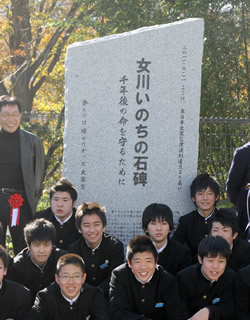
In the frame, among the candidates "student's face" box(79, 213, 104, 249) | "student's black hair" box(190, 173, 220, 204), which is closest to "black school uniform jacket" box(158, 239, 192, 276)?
"student's face" box(79, 213, 104, 249)

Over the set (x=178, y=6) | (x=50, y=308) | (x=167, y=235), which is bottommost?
(x=50, y=308)

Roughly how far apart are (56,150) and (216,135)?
7.20 feet

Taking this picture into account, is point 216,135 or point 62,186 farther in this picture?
point 216,135

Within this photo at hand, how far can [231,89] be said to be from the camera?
832cm

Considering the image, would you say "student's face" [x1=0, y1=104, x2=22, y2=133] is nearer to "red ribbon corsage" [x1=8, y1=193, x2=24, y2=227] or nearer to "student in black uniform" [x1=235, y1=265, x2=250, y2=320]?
"red ribbon corsage" [x1=8, y1=193, x2=24, y2=227]

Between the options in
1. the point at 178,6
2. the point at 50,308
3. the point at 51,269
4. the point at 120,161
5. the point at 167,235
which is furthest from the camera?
the point at 178,6

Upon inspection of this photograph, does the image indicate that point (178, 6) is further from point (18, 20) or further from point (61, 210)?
point (61, 210)

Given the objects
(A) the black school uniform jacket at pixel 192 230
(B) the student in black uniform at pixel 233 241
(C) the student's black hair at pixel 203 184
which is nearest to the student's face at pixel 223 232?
(B) the student in black uniform at pixel 233 241

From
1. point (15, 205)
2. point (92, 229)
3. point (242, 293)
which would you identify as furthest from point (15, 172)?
point (242, 293)

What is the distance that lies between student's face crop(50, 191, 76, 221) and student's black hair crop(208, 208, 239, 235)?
1.30 m

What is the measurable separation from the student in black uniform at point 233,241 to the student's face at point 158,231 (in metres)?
0.40

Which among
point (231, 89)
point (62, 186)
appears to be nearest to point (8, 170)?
point (62, 186)

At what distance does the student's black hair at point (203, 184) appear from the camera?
512cm

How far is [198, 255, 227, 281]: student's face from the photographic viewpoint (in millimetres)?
4117
